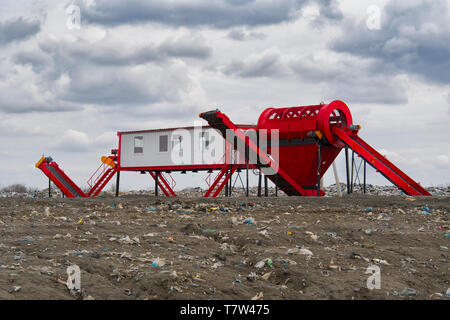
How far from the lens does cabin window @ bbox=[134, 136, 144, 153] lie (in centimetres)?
2552

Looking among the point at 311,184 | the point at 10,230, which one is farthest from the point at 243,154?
the point at 10,230

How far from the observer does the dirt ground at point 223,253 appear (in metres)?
7.05

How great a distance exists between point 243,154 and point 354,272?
45.0ft

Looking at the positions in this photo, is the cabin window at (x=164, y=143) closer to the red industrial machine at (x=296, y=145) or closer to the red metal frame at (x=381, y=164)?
the red industrial machine at (x=296, y=145)

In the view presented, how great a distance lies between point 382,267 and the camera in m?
8.59

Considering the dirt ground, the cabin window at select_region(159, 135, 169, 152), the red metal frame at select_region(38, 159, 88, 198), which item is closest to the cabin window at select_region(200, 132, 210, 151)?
the cabin window at select_region(159, 135, 169, 152)

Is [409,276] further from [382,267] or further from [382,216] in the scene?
[382,216]

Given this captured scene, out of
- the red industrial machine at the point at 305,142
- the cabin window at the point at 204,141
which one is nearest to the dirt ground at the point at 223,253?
the red industrial machine at the point at 305,142

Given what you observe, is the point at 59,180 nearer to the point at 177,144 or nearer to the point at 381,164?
the point at 177,144

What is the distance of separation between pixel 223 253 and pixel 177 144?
15888mm

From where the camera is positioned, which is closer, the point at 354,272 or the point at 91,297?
the point at 91,297

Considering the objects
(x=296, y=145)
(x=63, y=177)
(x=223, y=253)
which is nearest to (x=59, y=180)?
(x=63, y=177)

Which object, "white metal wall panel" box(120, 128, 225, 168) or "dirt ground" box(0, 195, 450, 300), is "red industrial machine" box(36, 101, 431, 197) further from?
"dirt ground" box(0, 195, 450, 300)
